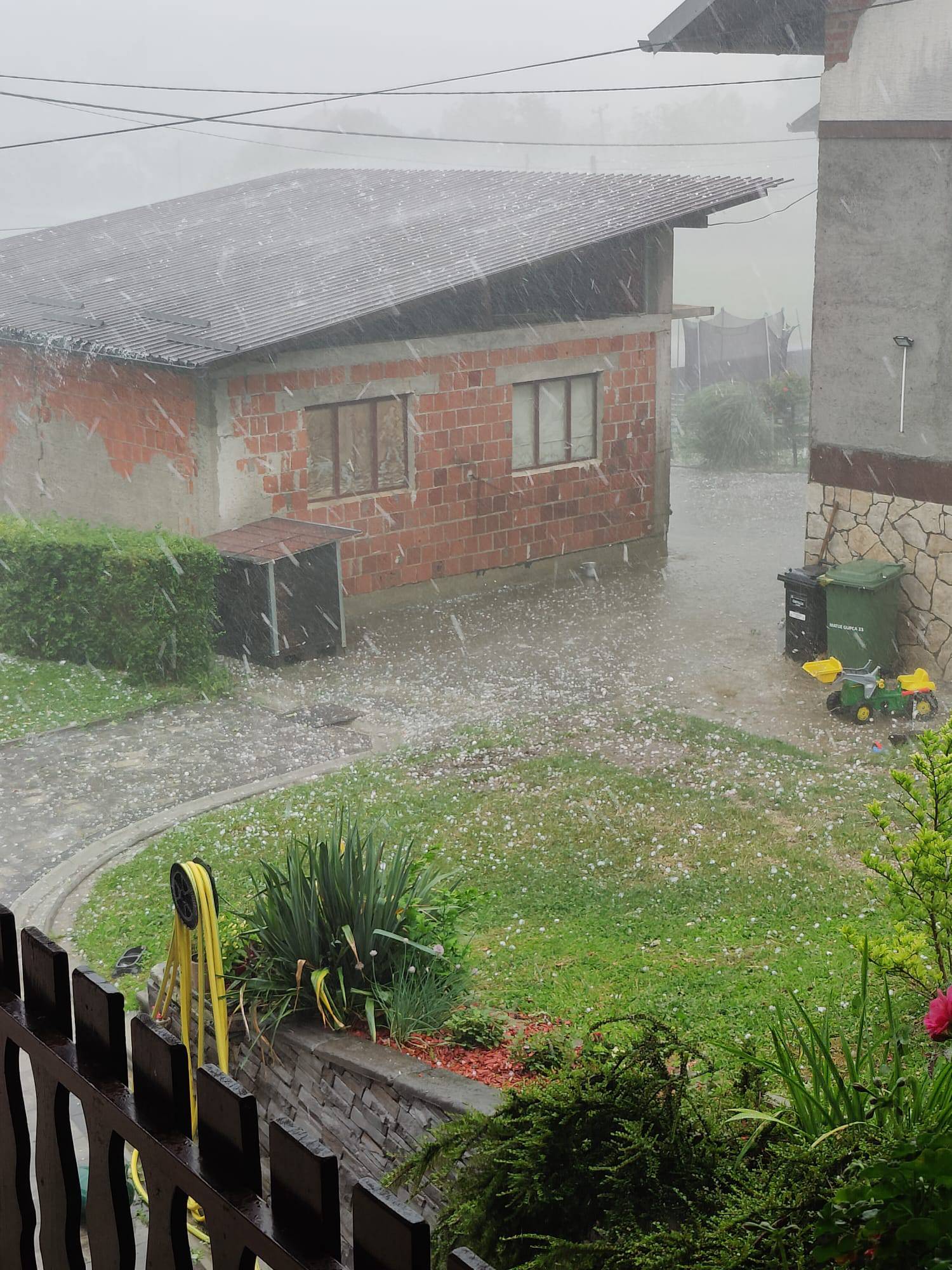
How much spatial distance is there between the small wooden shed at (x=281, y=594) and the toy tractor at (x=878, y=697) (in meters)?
5.14

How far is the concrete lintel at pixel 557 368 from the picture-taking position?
1758 cm

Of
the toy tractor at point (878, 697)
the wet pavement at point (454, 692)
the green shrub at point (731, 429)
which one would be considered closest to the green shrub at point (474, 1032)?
the wet pavement at point (454, 692)

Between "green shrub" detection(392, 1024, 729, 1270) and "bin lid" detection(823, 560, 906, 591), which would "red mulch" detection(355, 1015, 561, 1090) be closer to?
"green shrub" detection(392, 1024, 729, 1270)

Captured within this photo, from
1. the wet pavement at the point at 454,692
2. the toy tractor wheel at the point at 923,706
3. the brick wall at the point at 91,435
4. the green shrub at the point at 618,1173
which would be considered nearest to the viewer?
the green shrub at the point at 618,1173

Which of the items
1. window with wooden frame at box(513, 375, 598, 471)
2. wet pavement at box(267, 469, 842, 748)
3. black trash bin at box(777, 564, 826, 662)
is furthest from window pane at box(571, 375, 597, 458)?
black trash bin at box(777, 564, 826, 662)

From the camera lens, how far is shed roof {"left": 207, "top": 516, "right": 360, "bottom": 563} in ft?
46.2

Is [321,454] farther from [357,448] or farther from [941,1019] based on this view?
[941,1019]

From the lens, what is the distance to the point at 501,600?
1730 centimetres

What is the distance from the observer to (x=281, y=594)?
14133mm

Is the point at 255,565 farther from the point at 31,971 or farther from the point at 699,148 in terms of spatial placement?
the point at 699,148

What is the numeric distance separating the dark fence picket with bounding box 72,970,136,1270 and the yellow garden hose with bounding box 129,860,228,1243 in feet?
8.28

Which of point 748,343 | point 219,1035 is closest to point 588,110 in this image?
point 748,343

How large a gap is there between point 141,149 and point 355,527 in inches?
4540

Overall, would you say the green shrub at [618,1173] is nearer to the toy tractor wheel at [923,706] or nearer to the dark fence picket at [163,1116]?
the dark fence picket at [163,1116]
